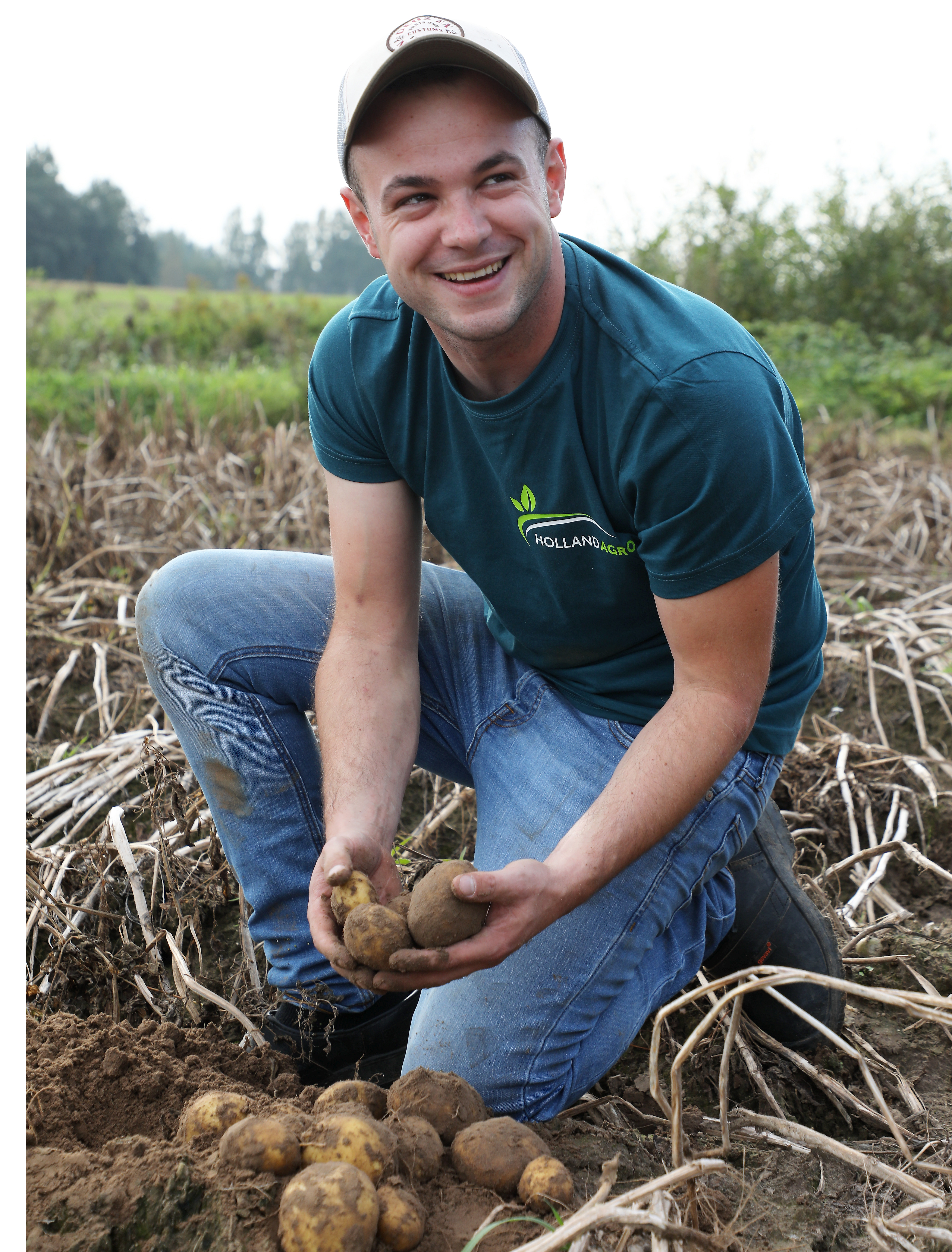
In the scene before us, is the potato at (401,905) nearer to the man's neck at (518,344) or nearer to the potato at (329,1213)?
the potato at (329,1213)

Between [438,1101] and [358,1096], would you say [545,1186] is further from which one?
[358,1096]

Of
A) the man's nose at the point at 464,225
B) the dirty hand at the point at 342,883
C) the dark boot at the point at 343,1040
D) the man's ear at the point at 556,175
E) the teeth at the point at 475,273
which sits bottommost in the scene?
the dark boot at the point at 343,1040

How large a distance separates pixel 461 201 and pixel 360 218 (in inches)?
13.1

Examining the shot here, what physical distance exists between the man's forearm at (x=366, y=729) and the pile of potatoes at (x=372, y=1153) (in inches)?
18.8

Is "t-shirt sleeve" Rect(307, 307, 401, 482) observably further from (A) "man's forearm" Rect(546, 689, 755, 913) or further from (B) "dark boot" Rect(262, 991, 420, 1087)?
(B) "dark boot" Rect(262, 991, 420, 1087)

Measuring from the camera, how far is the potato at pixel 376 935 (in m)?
1.50

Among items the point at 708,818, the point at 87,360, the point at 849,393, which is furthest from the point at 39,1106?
the point at 87,360

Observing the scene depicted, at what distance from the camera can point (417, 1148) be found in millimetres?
1348

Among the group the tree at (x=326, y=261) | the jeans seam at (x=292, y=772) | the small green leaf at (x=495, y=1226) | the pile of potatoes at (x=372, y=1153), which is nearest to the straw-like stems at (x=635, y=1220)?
the small green leaf at (x=495, y=1226)

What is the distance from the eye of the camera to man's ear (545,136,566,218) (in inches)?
72.2

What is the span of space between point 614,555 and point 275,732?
838 millimetres

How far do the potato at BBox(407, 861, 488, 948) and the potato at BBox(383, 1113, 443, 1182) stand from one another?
10.0 inches

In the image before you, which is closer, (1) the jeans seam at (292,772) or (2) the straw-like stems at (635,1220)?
(2) the straw-like stems at (635,1220)

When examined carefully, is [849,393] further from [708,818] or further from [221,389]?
[708,818]
